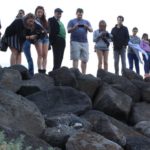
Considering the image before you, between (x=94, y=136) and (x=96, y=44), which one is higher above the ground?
(x=96, y=44)

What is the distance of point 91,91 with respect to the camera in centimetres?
1705

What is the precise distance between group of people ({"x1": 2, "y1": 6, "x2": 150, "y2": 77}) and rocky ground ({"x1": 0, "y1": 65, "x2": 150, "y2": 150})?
1.74 feet

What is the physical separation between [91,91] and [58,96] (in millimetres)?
2170

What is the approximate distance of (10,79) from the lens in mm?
15000

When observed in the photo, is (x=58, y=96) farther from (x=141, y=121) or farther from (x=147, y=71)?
(x=147, y=71)

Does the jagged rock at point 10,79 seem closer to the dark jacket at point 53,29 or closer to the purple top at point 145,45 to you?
the dark jacket at point 53,29

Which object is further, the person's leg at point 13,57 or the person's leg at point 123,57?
the person's leg at point 123,57

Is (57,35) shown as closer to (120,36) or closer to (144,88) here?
(120,36)

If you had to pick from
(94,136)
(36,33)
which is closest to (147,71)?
(36,33)

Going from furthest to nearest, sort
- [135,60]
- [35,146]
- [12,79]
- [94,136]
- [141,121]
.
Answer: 1. [135,60]
2. [141,121]
3. [12,79]
4. [94,136]
5. [35,146]

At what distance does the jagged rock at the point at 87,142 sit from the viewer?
439 inches

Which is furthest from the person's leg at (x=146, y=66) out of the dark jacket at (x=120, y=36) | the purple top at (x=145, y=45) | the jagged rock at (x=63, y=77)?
the jagged rock at (x=63, y=77)

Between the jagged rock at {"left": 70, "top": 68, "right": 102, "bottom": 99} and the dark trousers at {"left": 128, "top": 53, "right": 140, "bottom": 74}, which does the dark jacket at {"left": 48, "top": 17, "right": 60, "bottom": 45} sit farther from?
the dark trousers at {"left": 128, "top": 53, "right": 140, "bottom": 74}

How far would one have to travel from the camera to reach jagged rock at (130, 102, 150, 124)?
17.1 metres
